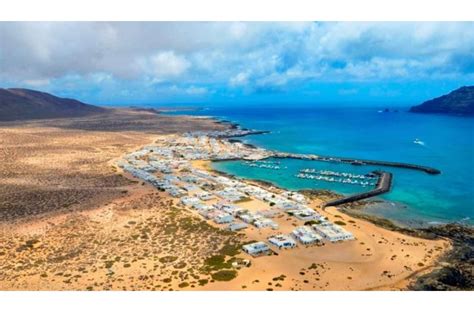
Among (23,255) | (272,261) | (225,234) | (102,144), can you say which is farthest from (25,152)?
(272,261)

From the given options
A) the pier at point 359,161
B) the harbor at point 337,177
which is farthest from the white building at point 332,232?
the pier at point 359,161

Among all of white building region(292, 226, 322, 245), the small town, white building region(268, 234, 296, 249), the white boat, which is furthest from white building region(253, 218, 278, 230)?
the white boat

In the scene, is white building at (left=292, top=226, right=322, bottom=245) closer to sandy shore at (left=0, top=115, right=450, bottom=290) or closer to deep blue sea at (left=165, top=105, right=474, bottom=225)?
sandy shore at (left=0, top=115, right=450, bottom=290)

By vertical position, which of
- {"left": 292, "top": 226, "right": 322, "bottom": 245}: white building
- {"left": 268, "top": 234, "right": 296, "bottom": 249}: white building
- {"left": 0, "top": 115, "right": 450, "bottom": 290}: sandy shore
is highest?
{"left": 292, "top": 226, "right": 322, "bottom": 245}: white building

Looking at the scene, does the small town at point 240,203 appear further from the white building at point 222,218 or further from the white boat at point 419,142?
the white boat at point 419,142

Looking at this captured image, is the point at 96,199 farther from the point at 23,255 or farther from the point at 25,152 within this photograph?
the point at 25,152
